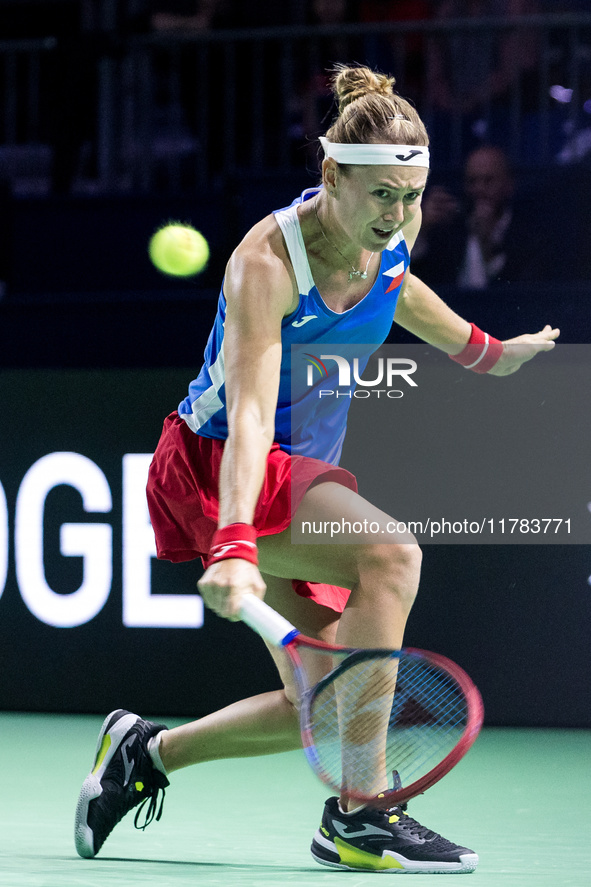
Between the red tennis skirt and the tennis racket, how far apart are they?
0.27 metres

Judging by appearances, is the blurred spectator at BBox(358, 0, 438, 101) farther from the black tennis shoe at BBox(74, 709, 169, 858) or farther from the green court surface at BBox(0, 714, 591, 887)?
the black tennis shoe at BBox(74, 709, 169, 858)

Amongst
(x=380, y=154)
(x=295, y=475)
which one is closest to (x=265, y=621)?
(x=295, y=475)

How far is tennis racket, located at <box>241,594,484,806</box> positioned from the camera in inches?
91.6

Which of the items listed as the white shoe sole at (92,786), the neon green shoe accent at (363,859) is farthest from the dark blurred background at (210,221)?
the neon green shoe accent at (363,859)

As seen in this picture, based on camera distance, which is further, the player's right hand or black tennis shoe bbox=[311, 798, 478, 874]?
black tennis shoe bbox=[311, 798, 478, 874]

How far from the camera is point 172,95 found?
6414 mm

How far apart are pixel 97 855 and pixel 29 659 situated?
184cm

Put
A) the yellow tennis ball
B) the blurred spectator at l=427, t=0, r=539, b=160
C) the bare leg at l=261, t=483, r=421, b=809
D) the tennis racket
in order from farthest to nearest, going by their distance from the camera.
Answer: the blurred spectator at l=427, t=0, r=539, b=160, the yellow tennis ball, the bare leg at l=261, t=483, r=421, b=809, the tennis racket

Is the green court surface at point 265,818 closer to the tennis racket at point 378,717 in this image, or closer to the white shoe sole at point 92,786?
the white shoe sole at point 92,786

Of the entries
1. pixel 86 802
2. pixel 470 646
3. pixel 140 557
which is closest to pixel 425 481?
pixel 470 646

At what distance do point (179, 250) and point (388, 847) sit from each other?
10.7 ft

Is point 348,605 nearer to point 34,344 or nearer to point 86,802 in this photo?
point 86,802

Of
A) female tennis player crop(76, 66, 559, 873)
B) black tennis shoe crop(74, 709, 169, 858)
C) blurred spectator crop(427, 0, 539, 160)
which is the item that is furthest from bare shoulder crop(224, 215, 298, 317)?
blurred spectator crop(427, 0, 539, 160)

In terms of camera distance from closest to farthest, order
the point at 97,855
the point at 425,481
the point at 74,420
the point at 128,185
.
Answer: the point at 97,855, the point at 425,481, the point at 74,420, the point at 128,185
